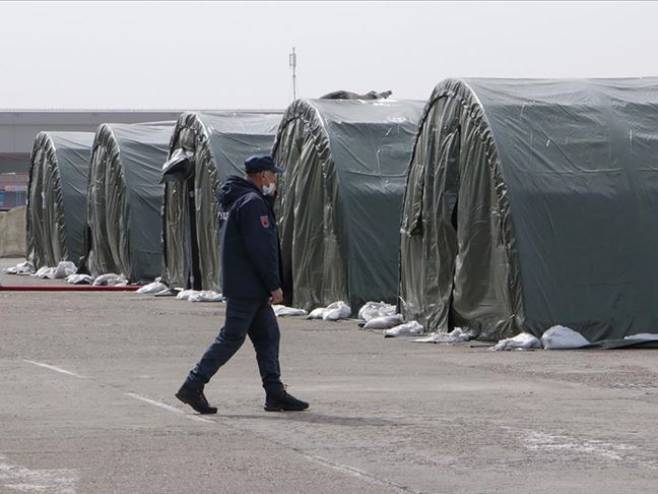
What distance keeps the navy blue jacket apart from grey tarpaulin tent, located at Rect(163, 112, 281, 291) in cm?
1695

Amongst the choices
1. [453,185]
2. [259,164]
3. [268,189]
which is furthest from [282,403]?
[453,185]

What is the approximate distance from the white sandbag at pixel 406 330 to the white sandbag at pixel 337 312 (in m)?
2.48

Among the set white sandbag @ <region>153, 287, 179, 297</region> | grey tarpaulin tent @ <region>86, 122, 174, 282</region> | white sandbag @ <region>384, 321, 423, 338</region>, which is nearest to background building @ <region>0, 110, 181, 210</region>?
grey tarpaulin tent @ <region>86, 122, 174, 282</region>

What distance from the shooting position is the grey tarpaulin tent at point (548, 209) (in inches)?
755

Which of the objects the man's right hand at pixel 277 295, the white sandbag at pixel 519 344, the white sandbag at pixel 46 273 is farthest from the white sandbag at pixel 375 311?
the white sandbag at pixel 46 273

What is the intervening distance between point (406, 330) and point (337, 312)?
294cm

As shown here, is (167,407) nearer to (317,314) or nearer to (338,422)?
(338,422)

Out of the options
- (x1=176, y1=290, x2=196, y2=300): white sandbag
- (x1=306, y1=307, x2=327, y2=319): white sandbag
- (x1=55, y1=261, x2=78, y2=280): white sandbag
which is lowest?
(x1=55, y1=261, x2=78, y2=280): white sandbag

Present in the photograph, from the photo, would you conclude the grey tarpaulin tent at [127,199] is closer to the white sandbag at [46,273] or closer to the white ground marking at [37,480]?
the white sandbag at [46,273]

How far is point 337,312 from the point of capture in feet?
78.7

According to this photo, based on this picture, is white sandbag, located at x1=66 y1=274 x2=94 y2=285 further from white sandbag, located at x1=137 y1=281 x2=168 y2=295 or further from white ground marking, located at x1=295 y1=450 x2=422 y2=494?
white ground marking, located at x1=295 y1=450 x2=422 y2=494

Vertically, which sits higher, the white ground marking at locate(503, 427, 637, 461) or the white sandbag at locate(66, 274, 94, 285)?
the white ground marking at locate(503, 427, 637, 461)

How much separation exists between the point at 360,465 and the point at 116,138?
27326 mm

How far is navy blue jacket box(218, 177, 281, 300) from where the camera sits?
12.5 meters
